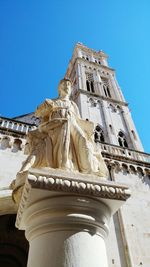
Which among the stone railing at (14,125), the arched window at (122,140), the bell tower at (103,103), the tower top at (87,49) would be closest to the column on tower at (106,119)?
the bell tower at (103,103)

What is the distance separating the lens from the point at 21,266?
11031mm

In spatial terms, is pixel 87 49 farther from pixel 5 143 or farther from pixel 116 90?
pixel 5 143

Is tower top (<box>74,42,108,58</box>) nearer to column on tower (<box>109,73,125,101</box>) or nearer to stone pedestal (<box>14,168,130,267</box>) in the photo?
column on tower (<box>109,73,125,101</box>)

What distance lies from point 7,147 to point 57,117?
577 centimetres

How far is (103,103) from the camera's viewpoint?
22.5 metres

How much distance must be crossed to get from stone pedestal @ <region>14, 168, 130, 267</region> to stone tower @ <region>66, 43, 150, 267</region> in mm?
4259

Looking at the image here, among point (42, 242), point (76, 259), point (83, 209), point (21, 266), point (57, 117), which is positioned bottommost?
point (76, 259)

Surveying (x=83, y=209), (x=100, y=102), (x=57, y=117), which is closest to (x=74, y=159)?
(x=57, y=117)

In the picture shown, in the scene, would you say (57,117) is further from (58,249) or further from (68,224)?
(58,249)

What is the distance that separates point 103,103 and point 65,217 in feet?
69.5

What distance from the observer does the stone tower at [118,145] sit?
24.0 feet

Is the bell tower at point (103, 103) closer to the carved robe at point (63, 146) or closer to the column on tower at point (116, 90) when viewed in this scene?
the column on tower at point (116, 90)

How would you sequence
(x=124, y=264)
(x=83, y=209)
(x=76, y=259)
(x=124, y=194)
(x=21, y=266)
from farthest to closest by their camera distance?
(x=21, y=266) < (x=124, y=264) < (x=124, y=194) < (x=83, y=209) < (x=76, y=259)

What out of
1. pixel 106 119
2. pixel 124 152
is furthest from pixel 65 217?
pixel 106 119
